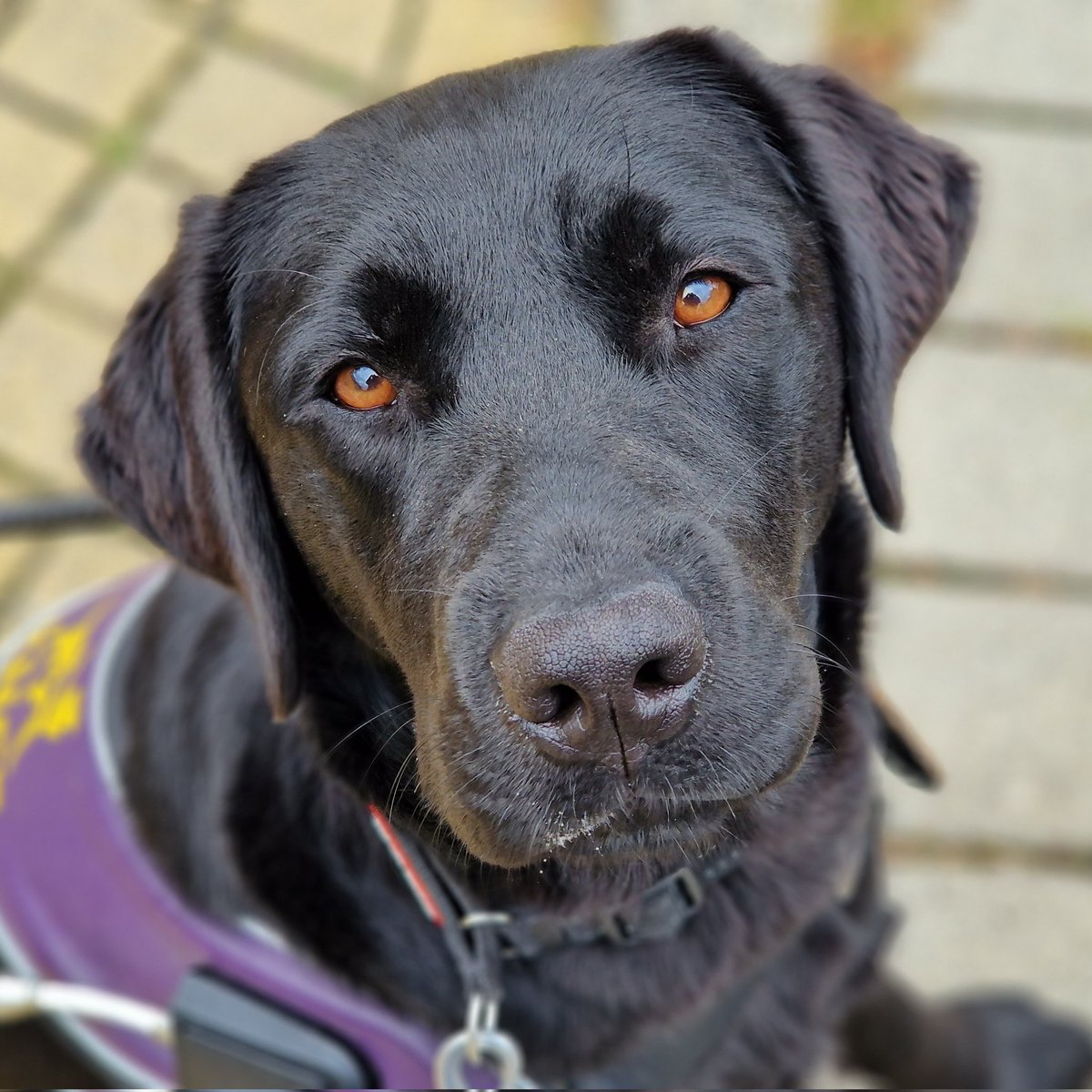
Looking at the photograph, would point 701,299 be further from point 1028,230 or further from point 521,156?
point 1028,230

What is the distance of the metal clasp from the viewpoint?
185 cm

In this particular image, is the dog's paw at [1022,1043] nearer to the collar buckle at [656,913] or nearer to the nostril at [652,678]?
the collar buckle at [656,913]

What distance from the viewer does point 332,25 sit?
4355 millimetres

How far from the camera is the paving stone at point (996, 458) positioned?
11.5ft

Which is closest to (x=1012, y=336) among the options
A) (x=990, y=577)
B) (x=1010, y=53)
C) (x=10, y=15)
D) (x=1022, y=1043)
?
(x=990, y=577)

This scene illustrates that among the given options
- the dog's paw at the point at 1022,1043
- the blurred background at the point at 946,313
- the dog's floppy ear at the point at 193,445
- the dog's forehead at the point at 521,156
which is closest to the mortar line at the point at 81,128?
the blurred background at the point at 946,313

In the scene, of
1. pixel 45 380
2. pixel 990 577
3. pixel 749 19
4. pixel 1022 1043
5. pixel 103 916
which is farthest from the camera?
pixel 749 19

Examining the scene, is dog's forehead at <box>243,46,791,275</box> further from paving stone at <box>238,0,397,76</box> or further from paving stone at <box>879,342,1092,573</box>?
paving stone at <box>238,0,397,76</box>

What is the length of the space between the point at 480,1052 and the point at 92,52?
3717 millimetres

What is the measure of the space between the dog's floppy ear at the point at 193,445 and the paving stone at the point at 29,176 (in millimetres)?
2280

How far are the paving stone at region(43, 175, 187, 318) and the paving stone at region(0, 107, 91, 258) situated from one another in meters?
0.14

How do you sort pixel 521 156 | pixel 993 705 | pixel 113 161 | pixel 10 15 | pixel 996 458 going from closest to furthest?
pixel 521 156, pixel 993 705, pixel 996 458, pixel 113 161, pixel 10 15

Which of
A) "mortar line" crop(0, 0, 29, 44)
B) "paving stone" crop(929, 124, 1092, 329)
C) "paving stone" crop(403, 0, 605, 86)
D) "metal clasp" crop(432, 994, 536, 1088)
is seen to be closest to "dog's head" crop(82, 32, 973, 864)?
"metal clasp" crop(432, 994, 536, 1088)

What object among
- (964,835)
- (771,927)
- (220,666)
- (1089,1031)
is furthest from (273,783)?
(1089,1031)
